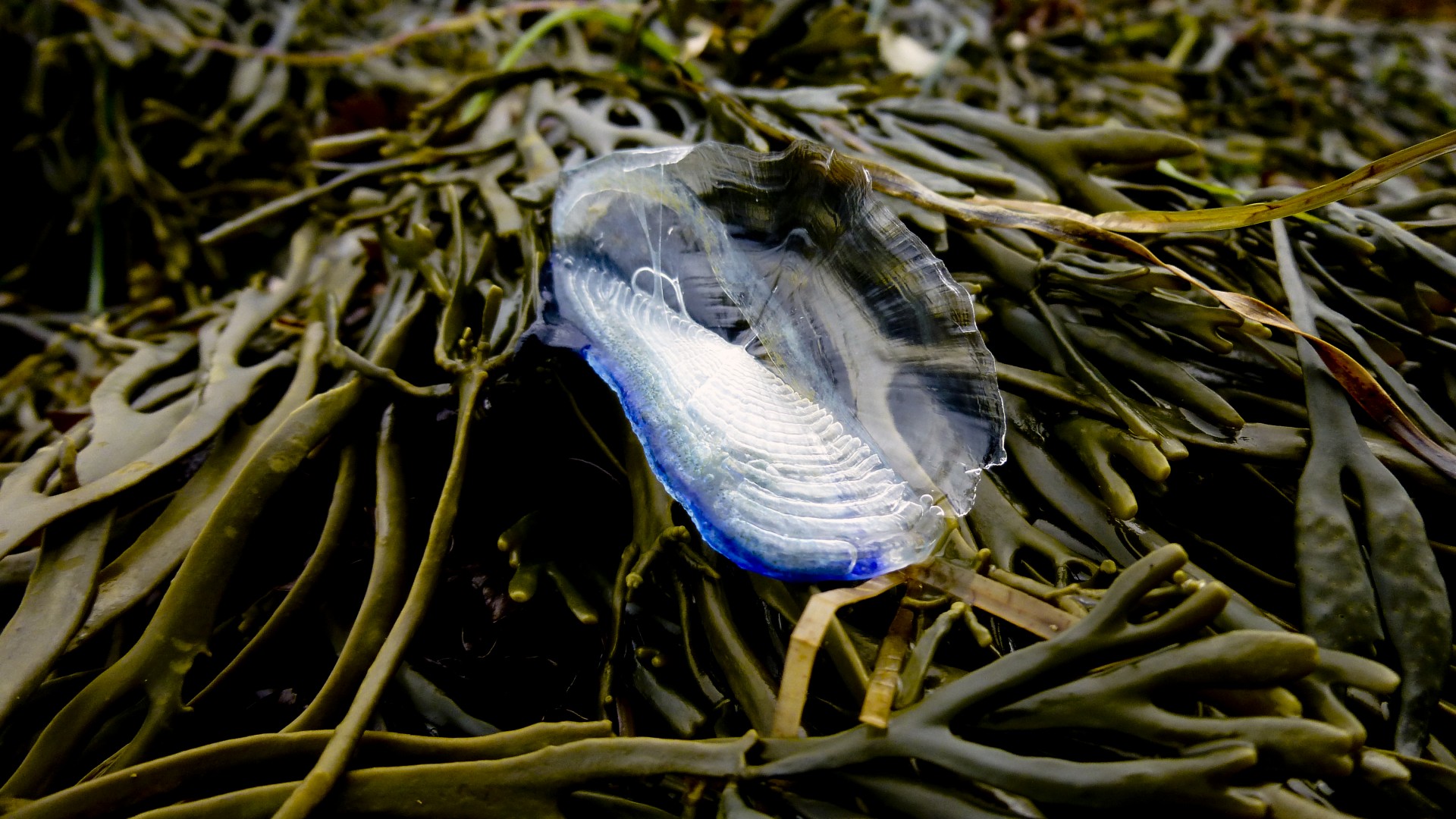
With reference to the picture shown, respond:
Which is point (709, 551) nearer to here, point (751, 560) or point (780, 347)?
point (751, 560)

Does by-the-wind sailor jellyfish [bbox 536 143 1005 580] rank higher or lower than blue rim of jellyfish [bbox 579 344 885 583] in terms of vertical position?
higher

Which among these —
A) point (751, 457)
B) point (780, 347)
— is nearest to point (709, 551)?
point (751, 457)

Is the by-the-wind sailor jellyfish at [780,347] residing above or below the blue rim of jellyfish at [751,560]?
above

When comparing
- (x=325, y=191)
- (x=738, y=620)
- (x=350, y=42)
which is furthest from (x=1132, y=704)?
(x=350, y=42)

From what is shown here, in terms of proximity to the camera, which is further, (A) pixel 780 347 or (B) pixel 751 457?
(A) pixel 780 347
